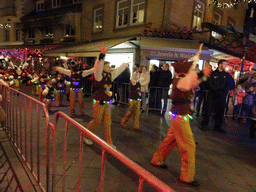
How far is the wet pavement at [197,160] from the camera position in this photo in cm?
284

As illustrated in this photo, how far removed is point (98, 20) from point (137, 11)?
12.7ft

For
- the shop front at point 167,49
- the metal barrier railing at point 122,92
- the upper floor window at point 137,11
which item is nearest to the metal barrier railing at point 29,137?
the metal barrier railing at point 122,92

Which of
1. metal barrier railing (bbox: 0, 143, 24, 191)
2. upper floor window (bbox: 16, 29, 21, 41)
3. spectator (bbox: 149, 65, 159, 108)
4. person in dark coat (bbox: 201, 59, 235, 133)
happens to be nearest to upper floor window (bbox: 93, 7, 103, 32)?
spectator (bbox: 149, 65, 159, 108)

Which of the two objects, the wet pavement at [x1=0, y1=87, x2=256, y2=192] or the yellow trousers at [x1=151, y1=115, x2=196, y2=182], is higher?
the yellow trousers at [x1=151, y1=115, x2=196, y2=182]

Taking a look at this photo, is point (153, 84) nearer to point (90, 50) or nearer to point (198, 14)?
point (90, 50)

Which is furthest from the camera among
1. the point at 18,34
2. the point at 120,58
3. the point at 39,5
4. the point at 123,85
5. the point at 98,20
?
the point at 18,34

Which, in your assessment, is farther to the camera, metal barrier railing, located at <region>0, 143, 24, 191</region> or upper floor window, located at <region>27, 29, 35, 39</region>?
upper floor window, located at <region>27, 29, 35, 39</region>

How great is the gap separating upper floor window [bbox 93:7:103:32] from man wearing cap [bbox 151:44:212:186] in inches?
475

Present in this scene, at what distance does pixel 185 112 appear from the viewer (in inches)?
113

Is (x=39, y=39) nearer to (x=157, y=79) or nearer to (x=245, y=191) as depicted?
(x=157, y=79)

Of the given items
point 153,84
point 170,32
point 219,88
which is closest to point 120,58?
point 170,32

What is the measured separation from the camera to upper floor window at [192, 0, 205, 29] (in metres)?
11.1

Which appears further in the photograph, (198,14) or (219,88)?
(198,14)

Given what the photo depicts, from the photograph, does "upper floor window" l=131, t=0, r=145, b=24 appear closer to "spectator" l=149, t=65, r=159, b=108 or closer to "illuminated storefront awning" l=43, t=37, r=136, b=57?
"illuminated storefront awning" l=43, t=37, r=136, b=57
